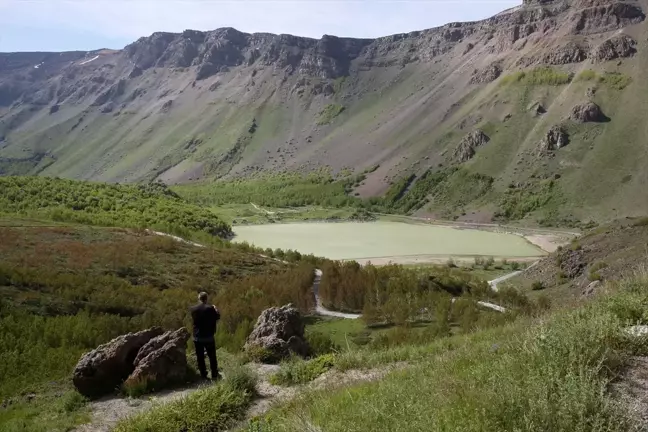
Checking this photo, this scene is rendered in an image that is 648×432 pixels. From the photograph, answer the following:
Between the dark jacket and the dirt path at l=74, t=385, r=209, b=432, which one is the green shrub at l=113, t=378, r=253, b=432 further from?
the dark jacket

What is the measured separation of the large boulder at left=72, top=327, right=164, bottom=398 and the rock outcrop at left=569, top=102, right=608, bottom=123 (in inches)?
4679

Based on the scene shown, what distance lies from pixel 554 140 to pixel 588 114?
9.94 meters

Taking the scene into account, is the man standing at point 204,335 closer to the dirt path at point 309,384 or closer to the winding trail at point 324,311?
the dirt path at point 309,384

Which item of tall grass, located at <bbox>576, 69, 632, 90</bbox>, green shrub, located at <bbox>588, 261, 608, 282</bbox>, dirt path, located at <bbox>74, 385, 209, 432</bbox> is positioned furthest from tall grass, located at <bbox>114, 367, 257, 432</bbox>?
tall grass, located at <bbox>576, 69, 632, 90</bbox>

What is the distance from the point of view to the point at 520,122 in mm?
122812

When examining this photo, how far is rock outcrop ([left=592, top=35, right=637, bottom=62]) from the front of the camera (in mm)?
124812

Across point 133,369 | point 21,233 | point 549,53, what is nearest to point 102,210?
point 21,233

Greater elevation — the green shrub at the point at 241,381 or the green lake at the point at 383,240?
the green shrub at the point at 241,381

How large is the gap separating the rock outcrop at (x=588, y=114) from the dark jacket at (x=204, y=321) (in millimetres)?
118046

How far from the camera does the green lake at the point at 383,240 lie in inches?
2478

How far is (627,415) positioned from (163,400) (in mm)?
8277

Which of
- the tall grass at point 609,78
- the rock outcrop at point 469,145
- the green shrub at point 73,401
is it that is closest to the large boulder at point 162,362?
the green shrub at point 73,401

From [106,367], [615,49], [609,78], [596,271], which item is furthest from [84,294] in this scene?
[615,49]

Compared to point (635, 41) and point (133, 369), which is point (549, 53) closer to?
point (635, 41)
